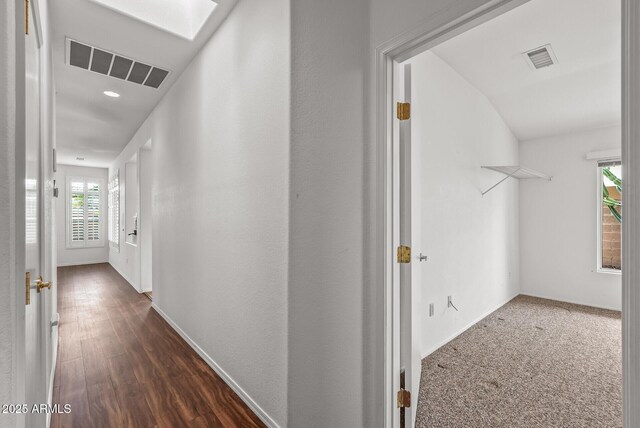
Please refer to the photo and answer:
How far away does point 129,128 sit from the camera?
4902 millimetres

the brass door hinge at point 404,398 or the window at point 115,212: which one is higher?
A: the window at point 115,212

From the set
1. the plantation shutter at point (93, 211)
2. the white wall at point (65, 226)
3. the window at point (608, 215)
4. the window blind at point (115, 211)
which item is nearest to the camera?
the window at point (608, 215)

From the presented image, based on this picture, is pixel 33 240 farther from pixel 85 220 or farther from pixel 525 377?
pixel 85 220

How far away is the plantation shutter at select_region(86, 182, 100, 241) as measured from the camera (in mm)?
8125

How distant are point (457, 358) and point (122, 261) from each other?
6531 millimetres

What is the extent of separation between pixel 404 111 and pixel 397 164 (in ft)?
0.94

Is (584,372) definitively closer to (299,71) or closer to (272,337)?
→ (272,337)

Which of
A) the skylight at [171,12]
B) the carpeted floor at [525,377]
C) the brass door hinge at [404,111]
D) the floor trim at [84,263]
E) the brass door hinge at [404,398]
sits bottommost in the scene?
the floor trim at [84,263]

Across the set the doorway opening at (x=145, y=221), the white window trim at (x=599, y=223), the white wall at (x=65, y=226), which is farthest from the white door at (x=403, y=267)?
the white wall at (x=65, y=226)

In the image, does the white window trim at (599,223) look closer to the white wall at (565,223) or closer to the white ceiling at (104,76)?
the white wall at (565,223)

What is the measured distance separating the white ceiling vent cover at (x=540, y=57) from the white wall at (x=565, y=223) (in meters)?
2.32

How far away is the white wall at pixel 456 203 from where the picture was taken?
2.56 metres

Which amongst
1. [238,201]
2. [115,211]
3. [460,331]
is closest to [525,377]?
[460,331]

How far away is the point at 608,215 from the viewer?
4.11 metres
